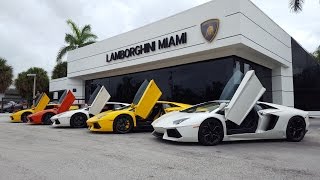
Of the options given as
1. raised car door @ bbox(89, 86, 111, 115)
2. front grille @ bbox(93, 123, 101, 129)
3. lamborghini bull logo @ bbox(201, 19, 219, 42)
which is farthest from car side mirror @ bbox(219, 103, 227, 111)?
lamborghini bull logo @ bbox(201, 19, 219, 42)

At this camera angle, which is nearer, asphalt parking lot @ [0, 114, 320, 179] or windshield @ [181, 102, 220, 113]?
asphalt parking lot @ [0, 114, 320, 179]

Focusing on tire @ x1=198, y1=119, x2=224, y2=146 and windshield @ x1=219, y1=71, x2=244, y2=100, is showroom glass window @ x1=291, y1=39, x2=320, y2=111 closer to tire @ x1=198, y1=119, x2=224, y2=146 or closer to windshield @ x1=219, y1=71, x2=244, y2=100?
windshield @ x1=219, y1=71, x2=244, y2=100

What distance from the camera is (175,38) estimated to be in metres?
15.9

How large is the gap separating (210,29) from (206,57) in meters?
1.63

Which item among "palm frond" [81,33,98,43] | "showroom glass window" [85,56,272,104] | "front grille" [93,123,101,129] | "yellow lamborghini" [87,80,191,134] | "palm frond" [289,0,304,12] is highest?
"palm frond" [81,33,98,43]

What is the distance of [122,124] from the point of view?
10.4 metres

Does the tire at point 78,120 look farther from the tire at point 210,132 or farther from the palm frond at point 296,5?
the palm frond at point 296,5

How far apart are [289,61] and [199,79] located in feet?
20.0

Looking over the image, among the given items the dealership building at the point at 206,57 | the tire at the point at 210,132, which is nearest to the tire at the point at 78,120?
the dealership building at the point at 206,57

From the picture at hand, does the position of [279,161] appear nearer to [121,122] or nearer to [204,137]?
[204,137]

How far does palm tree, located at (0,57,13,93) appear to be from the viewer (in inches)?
1379

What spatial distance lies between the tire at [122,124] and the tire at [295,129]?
182 inches

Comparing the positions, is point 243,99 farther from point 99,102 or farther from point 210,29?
point 210,29

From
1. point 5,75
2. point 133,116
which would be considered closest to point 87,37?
point 5,75
